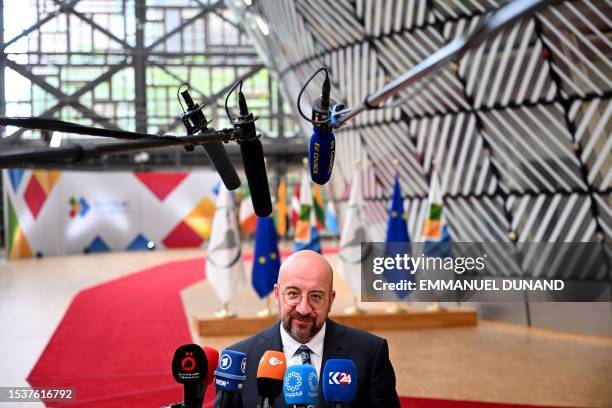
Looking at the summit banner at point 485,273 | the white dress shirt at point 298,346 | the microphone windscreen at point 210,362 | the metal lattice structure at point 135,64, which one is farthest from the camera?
the summit banner at point 485,273

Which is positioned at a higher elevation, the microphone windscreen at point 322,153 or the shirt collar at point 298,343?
the microphone windscreen at point 322,153

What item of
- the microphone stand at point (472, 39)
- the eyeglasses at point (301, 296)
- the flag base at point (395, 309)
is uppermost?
the microphone stand at point (472, 39)

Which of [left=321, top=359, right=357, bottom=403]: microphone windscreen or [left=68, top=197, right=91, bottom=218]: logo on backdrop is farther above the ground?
[left=321, top=359, right=357, bottom=403]: microphone windscreen

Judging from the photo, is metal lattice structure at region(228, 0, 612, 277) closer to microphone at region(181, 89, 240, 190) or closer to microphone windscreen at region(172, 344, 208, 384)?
microphone at region(181, 89, 240, 190)

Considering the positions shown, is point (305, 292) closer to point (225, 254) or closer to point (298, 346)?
point (298, 346)

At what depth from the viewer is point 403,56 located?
10719mm

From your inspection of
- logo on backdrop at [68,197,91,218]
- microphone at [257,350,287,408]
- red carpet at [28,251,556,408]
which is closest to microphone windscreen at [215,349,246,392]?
microphone at [257,350,287,408]

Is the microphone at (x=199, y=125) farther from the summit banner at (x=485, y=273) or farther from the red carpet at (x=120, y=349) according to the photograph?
the red carpet at (x=120, y=349)

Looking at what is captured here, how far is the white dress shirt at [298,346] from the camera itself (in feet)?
9.20

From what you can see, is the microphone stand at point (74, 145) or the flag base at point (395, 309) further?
the flag base at point (395, 309)

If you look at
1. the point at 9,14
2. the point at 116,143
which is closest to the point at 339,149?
the point at 9,14

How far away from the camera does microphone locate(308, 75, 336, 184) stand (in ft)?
11.0

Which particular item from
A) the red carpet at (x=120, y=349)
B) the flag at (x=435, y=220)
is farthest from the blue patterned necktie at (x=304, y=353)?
the flag at (x=435, y=220)

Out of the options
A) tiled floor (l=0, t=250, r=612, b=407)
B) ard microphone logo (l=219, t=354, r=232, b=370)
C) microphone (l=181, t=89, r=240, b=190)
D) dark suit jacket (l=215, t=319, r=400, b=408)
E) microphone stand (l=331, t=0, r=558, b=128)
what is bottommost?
tiled floor (l=0, t=250, r=612, b=407)
